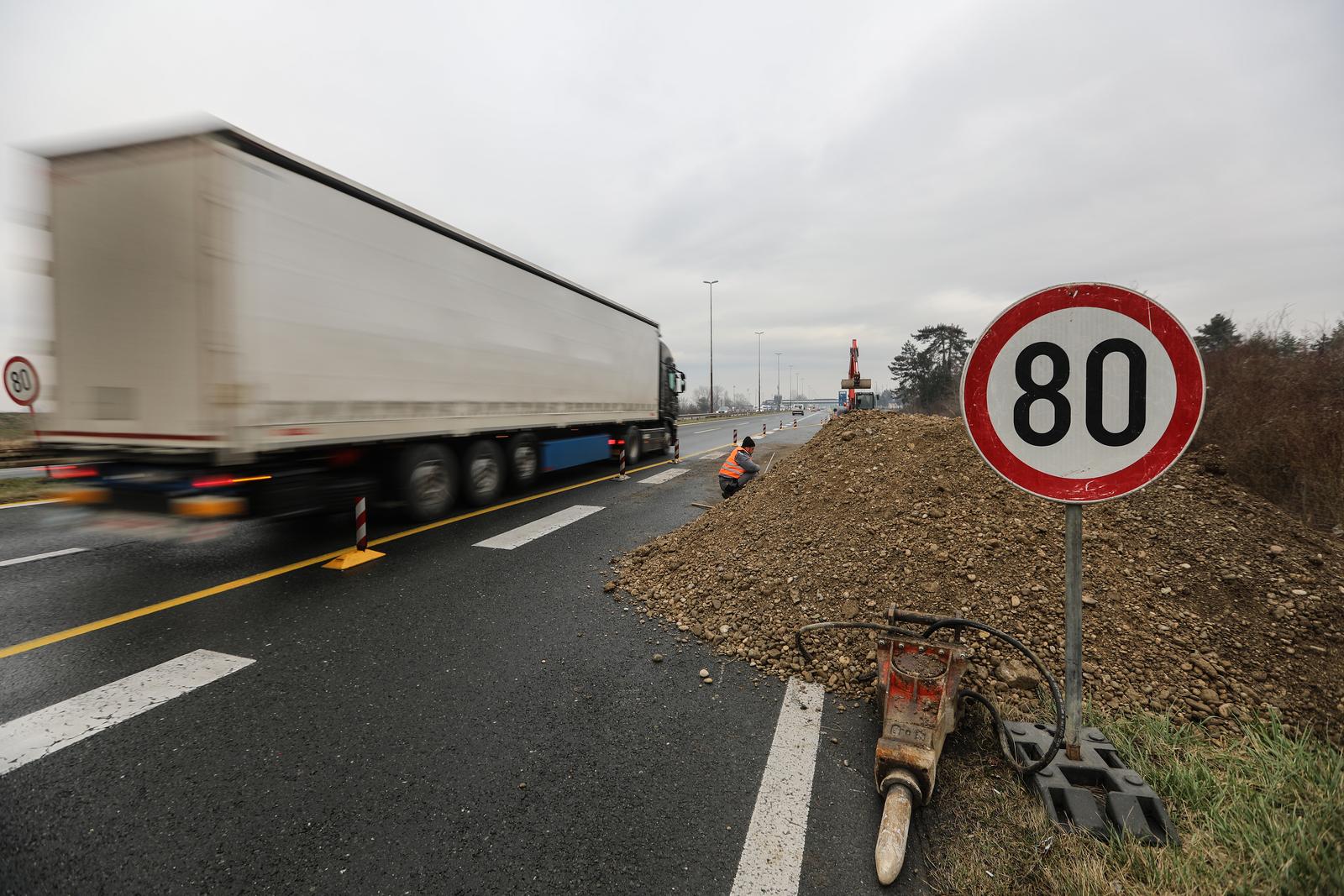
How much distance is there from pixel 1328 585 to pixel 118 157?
30.1 feet

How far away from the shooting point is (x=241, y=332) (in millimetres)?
4480

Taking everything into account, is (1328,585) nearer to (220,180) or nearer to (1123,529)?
(1123,529)

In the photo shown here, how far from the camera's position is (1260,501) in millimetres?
4094

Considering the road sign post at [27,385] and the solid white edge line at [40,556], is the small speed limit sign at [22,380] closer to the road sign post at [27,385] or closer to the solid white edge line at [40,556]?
the road sign post at [27,385]

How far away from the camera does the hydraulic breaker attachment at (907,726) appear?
1841mm

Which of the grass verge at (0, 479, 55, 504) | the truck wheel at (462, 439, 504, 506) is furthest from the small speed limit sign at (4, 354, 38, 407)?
the truck wheel at (462, 439, 504, 506)

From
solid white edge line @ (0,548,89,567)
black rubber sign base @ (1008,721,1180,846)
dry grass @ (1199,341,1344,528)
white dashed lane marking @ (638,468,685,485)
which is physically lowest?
black rubber sign base @ (1008,721,1180,846)

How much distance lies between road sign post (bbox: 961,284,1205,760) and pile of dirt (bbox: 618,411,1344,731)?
3.61 feet

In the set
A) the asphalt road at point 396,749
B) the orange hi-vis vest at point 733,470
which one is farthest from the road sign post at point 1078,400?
the orange hi-vis vest at point 733,470

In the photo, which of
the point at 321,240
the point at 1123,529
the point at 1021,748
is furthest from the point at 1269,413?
the point at 321,240

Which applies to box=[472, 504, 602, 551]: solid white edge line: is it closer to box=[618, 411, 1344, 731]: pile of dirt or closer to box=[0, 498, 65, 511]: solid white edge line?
box=[618, 411, 1344, 731]: pile of dirt

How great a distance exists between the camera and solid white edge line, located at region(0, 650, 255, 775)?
2.43 meters

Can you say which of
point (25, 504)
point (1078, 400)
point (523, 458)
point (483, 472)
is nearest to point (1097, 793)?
point (1078, 400)

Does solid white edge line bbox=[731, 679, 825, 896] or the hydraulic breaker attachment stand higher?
the hydraulic breaker attachment
